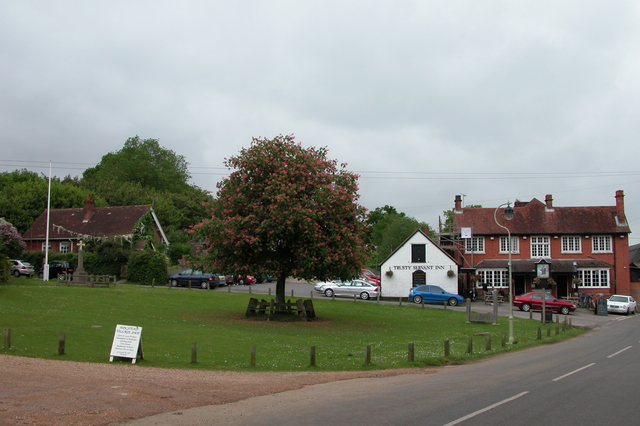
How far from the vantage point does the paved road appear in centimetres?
909

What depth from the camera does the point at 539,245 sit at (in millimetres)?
54594

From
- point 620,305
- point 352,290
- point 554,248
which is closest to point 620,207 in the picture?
point 554,248

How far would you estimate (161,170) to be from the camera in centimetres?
8931

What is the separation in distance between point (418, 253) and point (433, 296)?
5876 millimetres

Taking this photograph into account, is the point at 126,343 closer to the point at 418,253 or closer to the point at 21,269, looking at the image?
the point at 418,253

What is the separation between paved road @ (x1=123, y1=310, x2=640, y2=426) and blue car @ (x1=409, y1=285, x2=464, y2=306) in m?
28.0

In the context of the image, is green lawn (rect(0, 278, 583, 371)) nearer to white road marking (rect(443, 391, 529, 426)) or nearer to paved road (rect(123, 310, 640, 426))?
paved road (rect(123, 310, 640, 426))

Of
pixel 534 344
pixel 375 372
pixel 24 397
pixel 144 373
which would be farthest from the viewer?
pixel 534 344

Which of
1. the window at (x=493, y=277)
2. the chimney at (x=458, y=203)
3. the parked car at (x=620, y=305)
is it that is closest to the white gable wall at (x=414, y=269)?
the window at (x=493, y=277)

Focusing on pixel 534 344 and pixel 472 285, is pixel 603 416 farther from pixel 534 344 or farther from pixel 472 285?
pixel 472 285

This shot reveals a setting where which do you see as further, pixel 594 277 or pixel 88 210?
pixel 88 210

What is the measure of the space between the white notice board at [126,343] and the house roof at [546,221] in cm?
4469

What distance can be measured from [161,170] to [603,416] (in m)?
86.2

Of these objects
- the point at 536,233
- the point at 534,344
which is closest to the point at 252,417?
the point at 534,344
